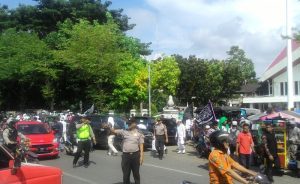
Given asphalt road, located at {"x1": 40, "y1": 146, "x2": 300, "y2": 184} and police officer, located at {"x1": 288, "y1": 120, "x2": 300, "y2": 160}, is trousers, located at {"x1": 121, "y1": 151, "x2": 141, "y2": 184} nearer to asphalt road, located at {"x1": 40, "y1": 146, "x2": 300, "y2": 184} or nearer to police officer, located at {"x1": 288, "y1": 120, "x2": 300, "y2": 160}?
asphalt road, located at {"x1": 40, "y1": 146, "x2": 300, "y2": 184}

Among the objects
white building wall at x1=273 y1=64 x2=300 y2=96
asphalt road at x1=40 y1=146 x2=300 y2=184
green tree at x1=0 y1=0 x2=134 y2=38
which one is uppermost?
green tree at x1=0 y1=0 x2=134 y2=38

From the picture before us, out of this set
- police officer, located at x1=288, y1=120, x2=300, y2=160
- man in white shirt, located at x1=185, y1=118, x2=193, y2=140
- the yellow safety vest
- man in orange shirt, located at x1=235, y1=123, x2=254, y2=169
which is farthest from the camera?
man in white shirt, located at x1=185, y1=118, x2=193, y2=140

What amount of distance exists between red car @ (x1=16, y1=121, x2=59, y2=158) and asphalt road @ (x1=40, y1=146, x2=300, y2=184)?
0.36 m

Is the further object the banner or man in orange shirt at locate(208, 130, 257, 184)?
the banner

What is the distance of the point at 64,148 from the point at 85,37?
19.1 m

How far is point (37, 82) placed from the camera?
4844cm

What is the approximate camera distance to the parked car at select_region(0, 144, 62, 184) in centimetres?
579

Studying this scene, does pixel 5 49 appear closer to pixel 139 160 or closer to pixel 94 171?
pixel 94 171

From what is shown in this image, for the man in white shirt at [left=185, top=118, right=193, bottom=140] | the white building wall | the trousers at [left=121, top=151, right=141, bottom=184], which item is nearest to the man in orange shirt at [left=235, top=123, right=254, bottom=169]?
the trousers at [left=121, top=151, right=141, bottom=184]

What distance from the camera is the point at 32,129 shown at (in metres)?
19.8

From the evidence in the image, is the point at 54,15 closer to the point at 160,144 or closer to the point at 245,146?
the point at 160,144

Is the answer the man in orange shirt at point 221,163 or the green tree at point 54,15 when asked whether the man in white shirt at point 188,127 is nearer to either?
the man in orange shirt at point 221,163

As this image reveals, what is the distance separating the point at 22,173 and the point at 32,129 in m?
14.2

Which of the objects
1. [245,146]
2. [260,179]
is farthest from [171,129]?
[260,179]
